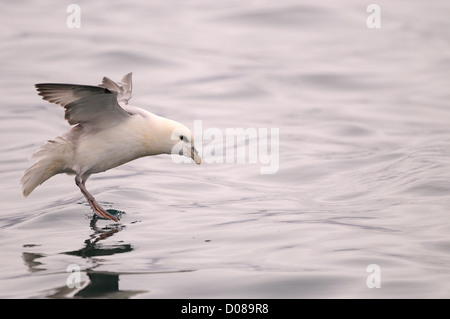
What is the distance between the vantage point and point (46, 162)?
8.49 m

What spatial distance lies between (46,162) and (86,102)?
82 centimetres

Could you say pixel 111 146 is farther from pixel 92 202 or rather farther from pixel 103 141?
pixel 92 202

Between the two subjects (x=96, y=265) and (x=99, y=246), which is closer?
(x=96, y=265)

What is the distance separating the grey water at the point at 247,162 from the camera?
714 cm

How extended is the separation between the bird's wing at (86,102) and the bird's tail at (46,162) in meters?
0.29

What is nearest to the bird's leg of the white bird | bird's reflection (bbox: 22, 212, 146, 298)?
the white bird

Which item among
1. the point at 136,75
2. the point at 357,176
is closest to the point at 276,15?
the point at 136,75

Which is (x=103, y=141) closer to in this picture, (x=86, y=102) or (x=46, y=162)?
(x=86, y=102)

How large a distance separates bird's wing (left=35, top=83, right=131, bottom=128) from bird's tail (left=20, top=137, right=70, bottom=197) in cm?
29

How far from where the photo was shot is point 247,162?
40.3 feet

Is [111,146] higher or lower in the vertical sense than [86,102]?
lower

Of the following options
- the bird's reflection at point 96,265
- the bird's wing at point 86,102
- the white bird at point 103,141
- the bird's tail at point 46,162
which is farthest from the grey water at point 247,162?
the bird's wing at point 86,102
